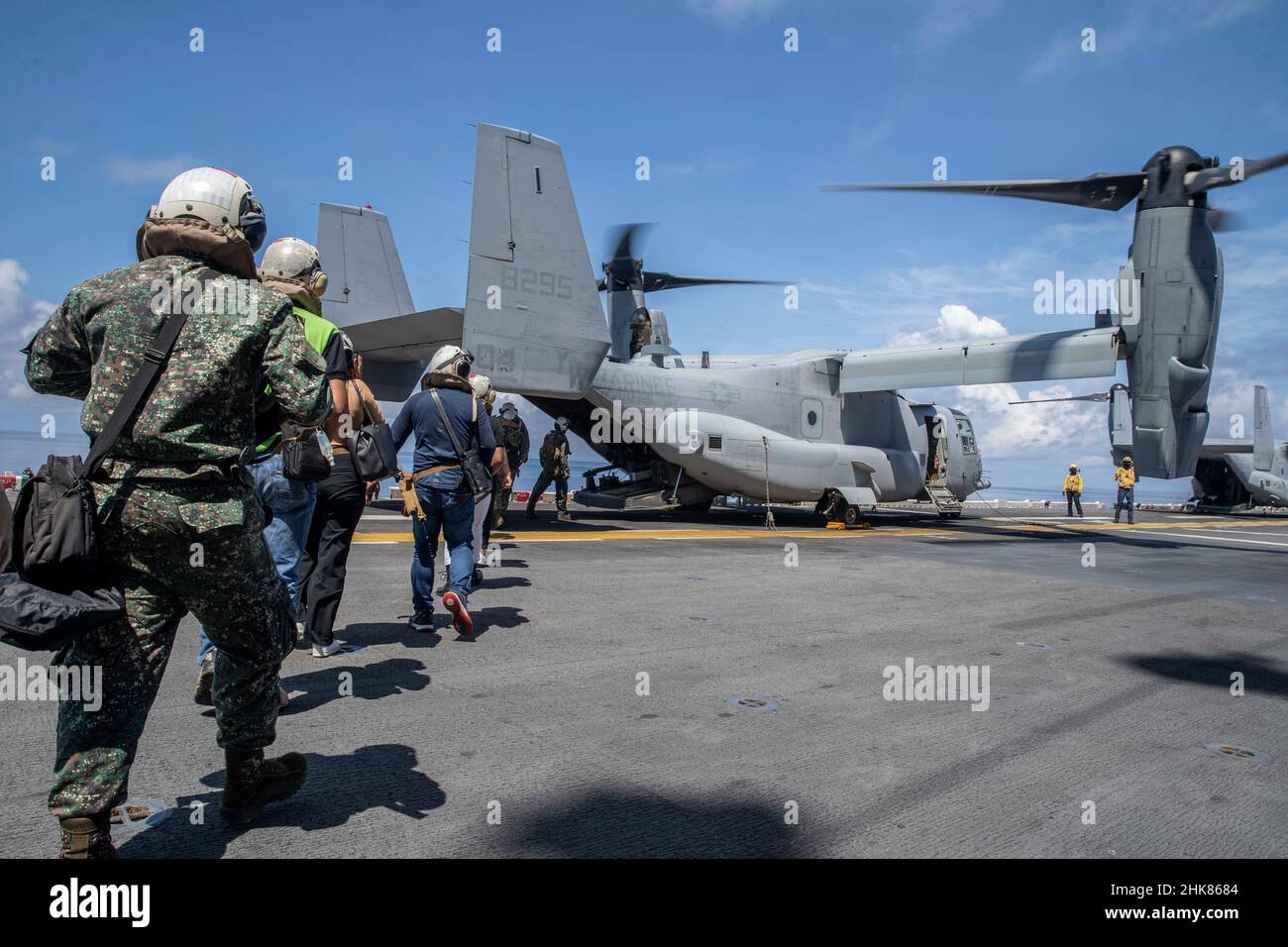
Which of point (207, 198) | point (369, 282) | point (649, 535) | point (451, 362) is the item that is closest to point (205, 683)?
point (207, 198)

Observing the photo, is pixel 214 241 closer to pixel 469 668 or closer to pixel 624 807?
pixel 624 807

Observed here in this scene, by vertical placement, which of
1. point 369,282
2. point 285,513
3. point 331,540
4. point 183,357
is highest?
point 369,282

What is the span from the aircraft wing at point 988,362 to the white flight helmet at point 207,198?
15.2 metres

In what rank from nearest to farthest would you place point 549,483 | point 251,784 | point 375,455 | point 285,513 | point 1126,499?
point 251,784, point 375,455, point 285,513, point 549,483, point 1126,499

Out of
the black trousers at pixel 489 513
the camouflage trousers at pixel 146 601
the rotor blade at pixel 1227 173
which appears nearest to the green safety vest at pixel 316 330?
the camouflage trousers at pixel 146 601

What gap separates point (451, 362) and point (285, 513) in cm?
183

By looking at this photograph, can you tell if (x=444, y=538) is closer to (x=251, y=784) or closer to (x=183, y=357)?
(x=251, y=784)

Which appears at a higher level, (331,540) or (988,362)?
(988,362)

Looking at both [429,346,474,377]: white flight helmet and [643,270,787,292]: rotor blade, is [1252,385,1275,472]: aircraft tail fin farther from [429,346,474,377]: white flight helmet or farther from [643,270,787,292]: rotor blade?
[429,346,474,377]: white flight helmet

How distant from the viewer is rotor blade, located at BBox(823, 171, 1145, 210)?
1402cm

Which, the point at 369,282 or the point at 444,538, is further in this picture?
the point at 369,282

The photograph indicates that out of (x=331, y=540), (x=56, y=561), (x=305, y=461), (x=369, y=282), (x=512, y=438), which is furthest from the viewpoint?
(x=369, y=282)

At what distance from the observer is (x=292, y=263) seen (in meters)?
3.82
